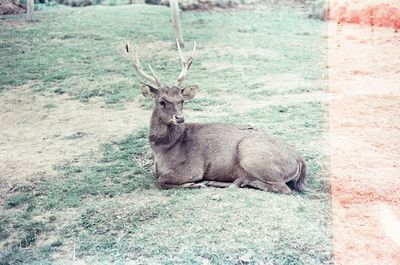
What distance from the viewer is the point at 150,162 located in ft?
24.2

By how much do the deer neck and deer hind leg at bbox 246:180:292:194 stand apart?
1.17 meters

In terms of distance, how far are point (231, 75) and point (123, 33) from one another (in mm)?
4973

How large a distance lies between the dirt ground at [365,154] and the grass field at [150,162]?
0.19 metres

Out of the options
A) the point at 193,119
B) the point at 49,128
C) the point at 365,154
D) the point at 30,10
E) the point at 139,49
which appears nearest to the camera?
the point at 365,154

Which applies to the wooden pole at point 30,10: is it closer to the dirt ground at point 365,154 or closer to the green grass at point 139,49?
the green grass at point 139,49

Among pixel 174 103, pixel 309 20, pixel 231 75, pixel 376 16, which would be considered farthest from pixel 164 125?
pixel 309 20

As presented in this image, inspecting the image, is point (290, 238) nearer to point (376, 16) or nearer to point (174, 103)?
point (174, 103)

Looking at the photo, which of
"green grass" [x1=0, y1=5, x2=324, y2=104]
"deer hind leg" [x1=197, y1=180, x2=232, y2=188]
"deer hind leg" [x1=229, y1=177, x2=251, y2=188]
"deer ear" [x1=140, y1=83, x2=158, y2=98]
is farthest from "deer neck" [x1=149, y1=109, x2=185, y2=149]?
"green grass" [x1=0, y1=5, x2=324, y2=104]

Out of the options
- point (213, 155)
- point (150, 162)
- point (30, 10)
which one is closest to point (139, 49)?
point (30, 10)

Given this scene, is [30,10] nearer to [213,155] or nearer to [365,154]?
[213,155]

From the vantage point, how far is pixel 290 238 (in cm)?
469

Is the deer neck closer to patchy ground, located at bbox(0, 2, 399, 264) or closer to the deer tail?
patchy ground, located at bbox(0, 2, 399, 264)

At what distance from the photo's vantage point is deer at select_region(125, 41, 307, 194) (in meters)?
6.12

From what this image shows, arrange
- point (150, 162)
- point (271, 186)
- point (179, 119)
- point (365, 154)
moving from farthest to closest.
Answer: point (150, 162) → point (365, 154) → point (179, 119) → point (271, 186)
